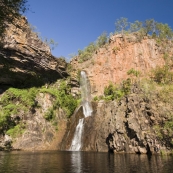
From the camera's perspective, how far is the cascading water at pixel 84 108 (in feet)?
118

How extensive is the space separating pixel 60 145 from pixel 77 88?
56.6 feet

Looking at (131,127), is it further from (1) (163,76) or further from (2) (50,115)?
(1) (163,76)

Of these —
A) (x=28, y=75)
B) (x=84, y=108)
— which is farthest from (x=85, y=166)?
(x=28, y=75)

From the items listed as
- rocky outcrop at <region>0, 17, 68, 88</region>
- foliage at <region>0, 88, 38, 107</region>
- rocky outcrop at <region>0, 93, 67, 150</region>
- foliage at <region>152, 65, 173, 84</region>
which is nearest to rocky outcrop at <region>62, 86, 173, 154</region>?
rocky outcrop at <region>0, 93, 67, 150</region>

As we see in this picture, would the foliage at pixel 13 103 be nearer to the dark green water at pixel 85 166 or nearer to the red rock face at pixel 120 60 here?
the red rock face at pixel 120 60

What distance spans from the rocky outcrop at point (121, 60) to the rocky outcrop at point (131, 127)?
17.4m

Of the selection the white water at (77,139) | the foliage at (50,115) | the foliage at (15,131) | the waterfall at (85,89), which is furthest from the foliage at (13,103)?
the waterfall at (85,89)

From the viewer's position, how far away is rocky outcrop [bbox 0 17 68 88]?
40475mm

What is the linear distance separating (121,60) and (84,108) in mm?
19524

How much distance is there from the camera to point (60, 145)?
38656 mm

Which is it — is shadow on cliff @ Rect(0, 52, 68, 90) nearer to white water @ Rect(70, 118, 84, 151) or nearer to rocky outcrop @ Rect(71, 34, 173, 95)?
rocky outcrop @ Rect(71, 34, 173, 95)

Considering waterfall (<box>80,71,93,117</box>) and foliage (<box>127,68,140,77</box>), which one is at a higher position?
foliage (<box>127,68,140,77</box>)

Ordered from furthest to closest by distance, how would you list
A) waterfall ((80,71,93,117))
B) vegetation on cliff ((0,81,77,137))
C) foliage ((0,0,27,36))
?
waterfall ((80,71,93,117)) < vegetation on cliff ((0,81,77,137)) < foliage ((0,0,27,36))

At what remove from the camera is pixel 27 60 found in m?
43.1
